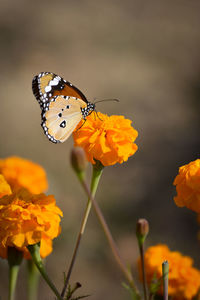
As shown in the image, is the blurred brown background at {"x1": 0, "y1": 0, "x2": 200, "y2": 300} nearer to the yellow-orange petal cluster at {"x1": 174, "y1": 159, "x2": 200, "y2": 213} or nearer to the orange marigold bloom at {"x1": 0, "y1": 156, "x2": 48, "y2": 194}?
the orange marigold bloom at {"x1": 0, "y1": 156, "x2": 48, "y2": 194}

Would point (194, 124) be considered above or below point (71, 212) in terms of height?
above

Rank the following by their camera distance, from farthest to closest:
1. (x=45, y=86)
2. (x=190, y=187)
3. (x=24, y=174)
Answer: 1. (x=24, y=174)
2. (x=45, y=86)
3. (x=190, y=187)

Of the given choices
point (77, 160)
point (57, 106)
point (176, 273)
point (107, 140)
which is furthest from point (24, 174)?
point (77, 160)

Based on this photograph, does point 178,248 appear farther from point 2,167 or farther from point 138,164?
point 2,167

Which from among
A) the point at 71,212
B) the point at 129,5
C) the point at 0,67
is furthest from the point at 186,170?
the point at 129,5

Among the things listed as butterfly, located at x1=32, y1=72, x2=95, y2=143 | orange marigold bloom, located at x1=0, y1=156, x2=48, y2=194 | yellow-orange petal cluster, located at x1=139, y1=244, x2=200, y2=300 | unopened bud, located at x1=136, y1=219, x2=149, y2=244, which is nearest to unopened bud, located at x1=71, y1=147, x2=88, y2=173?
unopened bud, located at x1=136, y1=219, x2=149, y2=244

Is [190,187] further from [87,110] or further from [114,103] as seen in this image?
[114,103]

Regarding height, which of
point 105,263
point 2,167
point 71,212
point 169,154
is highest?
point 2,167

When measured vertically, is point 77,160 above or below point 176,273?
above
